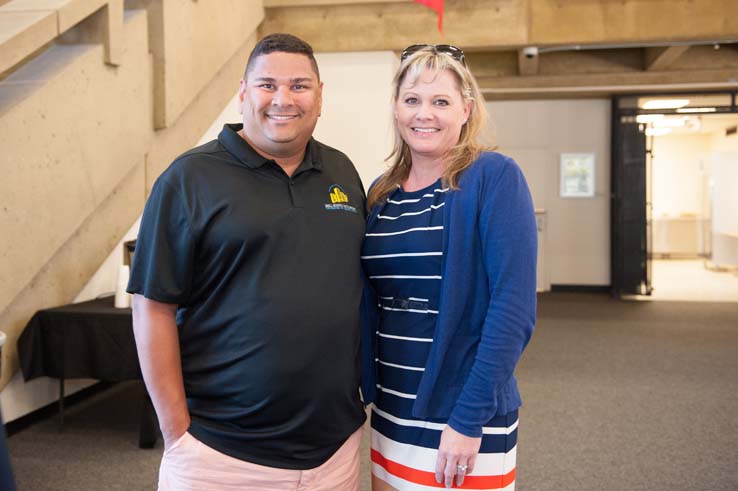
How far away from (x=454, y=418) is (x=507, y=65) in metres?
7.84

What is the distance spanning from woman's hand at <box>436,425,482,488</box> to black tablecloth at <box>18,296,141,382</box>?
269cm

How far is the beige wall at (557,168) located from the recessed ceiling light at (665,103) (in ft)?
2.26

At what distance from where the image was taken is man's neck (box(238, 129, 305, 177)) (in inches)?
64.0

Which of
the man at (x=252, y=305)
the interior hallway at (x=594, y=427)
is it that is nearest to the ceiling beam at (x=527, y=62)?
the interior hallway at (x=594, y=427)

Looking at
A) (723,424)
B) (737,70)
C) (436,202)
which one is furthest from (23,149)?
(737,70)

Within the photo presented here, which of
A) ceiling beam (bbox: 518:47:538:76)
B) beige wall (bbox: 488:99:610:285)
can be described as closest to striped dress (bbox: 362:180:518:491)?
ceiling beam (bbox: 518:47:538:76)

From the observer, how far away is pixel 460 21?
19.2 feet

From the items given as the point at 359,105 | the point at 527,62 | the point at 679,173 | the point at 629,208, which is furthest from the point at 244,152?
the point at 679,173

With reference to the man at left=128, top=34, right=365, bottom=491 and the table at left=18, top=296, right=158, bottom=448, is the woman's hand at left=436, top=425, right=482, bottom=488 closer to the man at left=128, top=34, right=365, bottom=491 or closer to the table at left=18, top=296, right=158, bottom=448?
the man at left=128, top=34, right=365, bottom=491

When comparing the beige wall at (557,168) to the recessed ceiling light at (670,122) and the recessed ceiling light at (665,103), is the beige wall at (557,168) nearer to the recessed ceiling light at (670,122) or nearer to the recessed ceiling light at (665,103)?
the recessed ceiling light at (665,103)

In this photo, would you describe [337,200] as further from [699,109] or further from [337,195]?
[699,109]

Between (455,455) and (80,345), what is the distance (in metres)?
3.00

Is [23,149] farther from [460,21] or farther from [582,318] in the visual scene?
[582,318]

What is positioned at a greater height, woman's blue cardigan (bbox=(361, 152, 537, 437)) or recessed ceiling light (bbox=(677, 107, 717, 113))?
recessed ceiling light (bbox=(677, 107, 717, 113))
